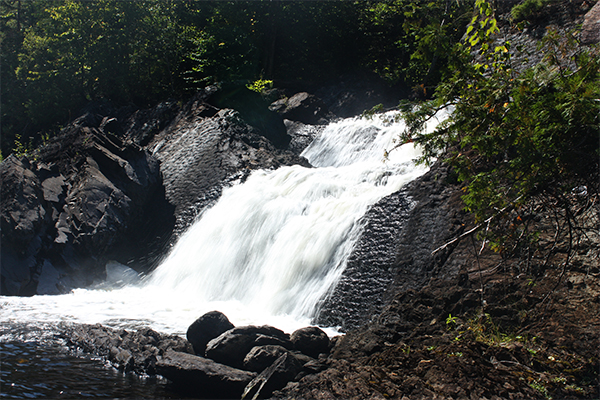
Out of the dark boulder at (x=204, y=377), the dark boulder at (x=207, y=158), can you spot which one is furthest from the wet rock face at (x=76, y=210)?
the dark boulder at (x=204, y=377)

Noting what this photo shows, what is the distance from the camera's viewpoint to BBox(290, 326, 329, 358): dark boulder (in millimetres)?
7320

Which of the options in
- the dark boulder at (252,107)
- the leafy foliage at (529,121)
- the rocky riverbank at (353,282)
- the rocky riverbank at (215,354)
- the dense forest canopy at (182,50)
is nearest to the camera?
the leafy foliage at (529,121)

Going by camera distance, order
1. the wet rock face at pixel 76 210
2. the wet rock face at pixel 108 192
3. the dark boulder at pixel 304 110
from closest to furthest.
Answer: the wet rock face at pixel 76 210 < the wet rock face at pixel 108 192 < the dark boulder at pixel 304 110

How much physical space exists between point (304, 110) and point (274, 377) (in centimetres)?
1743

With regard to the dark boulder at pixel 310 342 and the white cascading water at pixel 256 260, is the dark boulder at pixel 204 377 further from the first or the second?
the white cascading water at pixel 256 260

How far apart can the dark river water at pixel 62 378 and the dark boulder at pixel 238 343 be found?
924 mm

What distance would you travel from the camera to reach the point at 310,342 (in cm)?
737

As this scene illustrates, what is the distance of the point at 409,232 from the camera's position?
31.6 feet

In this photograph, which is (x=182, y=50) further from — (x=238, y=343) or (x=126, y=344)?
(x=238, y=343)

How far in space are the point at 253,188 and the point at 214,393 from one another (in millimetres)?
8443

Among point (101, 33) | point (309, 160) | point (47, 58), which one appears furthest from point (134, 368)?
point (47, 58)

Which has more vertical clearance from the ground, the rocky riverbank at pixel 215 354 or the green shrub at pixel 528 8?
the green shrub at pixel 528 8

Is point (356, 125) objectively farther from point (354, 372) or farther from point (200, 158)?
point (354, 372)

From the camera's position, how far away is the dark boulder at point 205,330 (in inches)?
299
